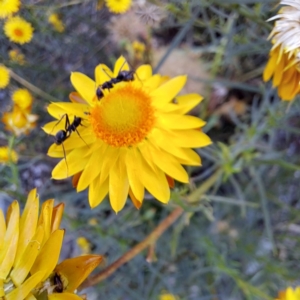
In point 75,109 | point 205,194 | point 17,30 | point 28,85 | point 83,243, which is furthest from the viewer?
point 83,243

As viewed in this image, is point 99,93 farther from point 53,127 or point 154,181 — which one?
point 154,181

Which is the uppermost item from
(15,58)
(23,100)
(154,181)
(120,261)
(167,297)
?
(15,58)

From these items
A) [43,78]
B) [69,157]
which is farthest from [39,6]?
[69,157]

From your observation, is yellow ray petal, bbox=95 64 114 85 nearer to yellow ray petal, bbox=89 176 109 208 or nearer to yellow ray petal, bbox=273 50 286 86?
yellow ray petal, bbox=89 176 109 208

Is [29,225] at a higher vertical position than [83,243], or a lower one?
higher

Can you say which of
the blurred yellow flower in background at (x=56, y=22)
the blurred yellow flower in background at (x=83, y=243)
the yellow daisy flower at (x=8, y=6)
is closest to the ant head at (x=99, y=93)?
the yellow daisy flower at (x=8, y=6)

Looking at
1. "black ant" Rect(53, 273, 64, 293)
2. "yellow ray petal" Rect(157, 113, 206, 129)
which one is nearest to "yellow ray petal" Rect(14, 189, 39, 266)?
"black ant" Rect(53, 273, 64, 293)

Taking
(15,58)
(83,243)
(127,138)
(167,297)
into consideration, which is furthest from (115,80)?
(167,297)
